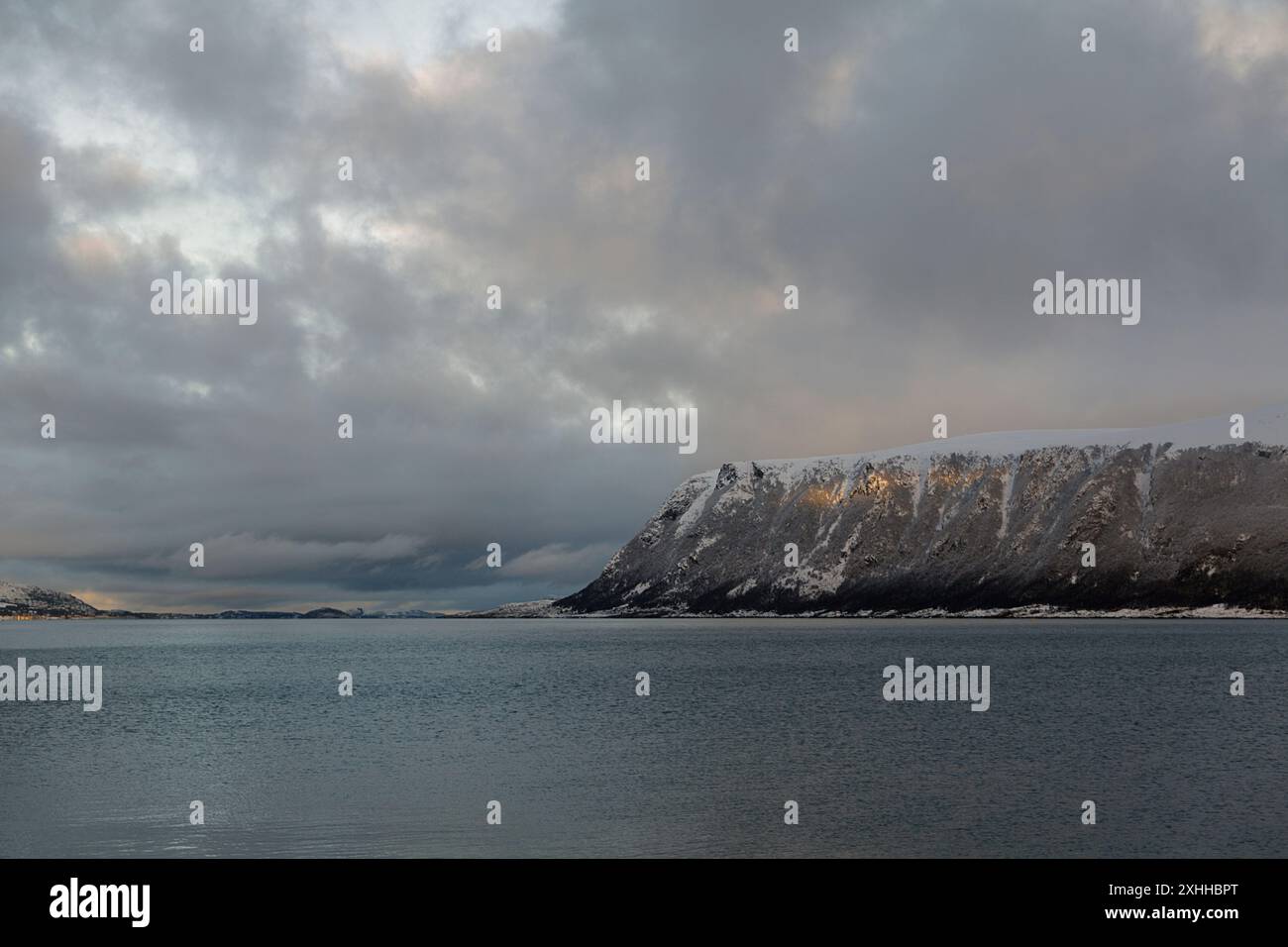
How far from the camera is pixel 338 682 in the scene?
4771 inches

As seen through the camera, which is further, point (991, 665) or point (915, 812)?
point (991, 665)

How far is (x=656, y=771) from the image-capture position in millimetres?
55406

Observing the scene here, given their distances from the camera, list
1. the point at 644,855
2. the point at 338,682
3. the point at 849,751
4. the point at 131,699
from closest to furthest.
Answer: the point at 644,855 < the point at 849,751 < the point at 131,699 < the point at 338,682

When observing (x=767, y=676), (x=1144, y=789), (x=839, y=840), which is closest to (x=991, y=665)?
(x=767, y=676)

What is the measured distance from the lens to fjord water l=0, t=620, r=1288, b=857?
3922cm

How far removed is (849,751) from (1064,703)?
115ft

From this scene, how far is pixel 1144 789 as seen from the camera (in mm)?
48531

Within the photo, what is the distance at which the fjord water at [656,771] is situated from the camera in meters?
39.2

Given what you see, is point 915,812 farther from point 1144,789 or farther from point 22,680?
point 22,680

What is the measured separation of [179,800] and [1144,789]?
43188mm

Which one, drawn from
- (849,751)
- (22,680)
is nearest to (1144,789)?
(849,751)
